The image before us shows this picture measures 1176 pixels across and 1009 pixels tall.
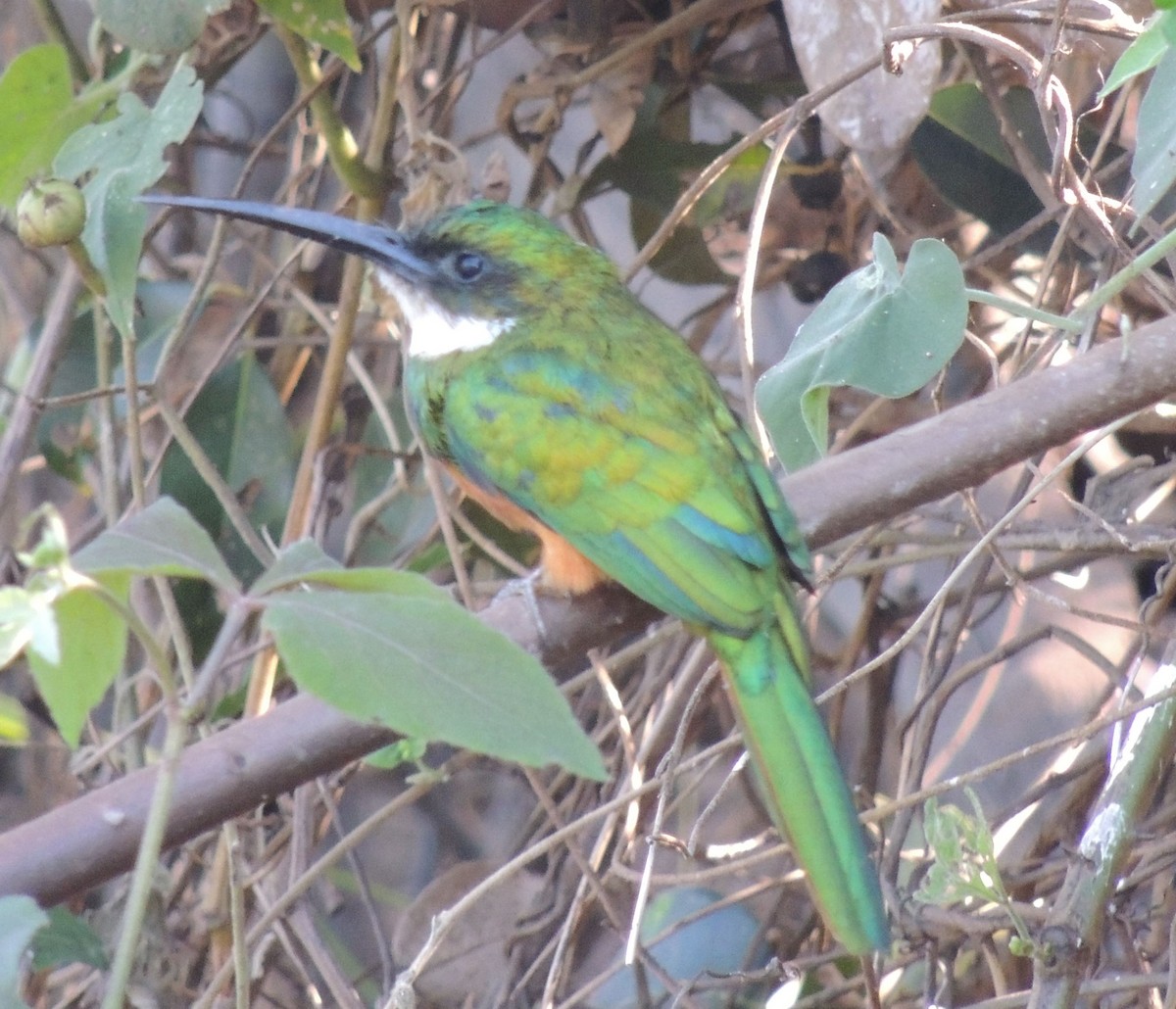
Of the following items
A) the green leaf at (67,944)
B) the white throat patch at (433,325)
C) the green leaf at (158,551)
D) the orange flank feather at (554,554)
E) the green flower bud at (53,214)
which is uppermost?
the green flower bud at (53,214)

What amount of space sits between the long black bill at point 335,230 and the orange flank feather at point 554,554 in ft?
1.02

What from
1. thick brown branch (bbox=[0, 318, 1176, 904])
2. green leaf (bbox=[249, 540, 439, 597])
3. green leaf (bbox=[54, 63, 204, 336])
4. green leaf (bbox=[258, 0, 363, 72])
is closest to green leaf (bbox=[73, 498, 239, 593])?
green leaf (bbox=[249, 540, 439, 597])

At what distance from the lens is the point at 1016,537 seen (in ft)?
5.30

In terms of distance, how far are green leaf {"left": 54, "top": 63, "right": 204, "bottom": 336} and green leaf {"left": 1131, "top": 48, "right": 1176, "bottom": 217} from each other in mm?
786

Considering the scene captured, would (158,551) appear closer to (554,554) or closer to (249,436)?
(554,554)

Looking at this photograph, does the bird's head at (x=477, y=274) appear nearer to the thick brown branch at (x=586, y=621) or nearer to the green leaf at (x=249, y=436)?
the green leaf at (x=249, y=436)

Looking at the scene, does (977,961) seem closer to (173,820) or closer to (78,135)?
(173,820)

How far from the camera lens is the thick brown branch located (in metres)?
0.90

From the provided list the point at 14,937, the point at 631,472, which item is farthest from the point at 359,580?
the point at 631,472

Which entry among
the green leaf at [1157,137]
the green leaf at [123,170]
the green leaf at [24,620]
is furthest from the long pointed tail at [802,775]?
the green leaf at [24,620]

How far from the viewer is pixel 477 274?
5.90 feet

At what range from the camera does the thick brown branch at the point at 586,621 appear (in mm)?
899

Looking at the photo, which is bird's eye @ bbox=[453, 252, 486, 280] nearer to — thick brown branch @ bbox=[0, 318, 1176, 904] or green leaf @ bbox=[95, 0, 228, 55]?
green leaf @ bbox=[95, 0, 228, 55]

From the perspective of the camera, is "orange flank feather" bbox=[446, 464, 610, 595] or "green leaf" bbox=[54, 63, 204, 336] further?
"orange flank feather" bbox=[446, 464, 610, 595]
